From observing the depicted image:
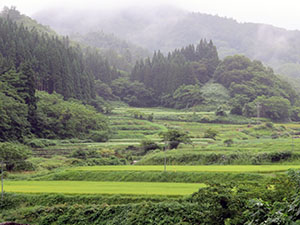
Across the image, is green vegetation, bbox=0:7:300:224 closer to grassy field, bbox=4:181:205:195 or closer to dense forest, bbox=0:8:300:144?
grassy field, bbox=4:181:205:195

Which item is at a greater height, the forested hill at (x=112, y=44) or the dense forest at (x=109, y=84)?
the forested hill at (x=112, y=44)

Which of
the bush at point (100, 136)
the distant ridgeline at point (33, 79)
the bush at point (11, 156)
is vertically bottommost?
the bush at point (100, 136)

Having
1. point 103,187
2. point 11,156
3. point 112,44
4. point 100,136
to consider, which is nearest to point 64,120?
point 100,136

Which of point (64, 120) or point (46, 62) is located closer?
point (64, 120)

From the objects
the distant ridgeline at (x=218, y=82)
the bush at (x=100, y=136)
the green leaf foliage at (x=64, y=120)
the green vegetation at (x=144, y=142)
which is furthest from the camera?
the distant ridgeline at (x=218, y=82)

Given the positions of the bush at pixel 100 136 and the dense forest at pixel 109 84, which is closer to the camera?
the dense forest at pixel 109 84

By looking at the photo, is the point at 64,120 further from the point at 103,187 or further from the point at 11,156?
the point at 103,187

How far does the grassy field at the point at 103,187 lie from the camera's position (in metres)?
17.2

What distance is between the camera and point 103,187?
18.7 m

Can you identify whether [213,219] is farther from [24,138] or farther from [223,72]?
[223,72]

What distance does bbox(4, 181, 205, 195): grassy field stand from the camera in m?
17.2

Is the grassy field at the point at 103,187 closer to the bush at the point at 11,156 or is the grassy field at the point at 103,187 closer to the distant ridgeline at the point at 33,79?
the bush at the point at 11,156

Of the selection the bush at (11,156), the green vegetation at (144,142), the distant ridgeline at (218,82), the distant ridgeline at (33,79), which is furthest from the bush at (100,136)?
the distant ridgeline at (218,82)

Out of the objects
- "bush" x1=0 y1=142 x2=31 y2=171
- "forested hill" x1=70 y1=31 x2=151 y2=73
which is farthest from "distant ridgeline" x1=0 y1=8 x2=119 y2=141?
"forested hill" x1=70 y1=31 x2=151 y2=73
